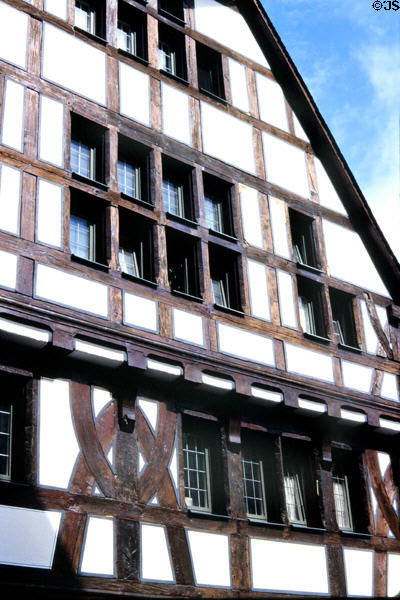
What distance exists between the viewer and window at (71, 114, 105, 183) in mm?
13773

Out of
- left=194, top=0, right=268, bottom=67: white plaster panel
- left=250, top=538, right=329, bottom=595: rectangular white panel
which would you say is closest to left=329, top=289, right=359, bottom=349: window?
left=250, top=538, right=329, bottom=595: rectangular white panel

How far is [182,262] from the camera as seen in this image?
14.3 metres

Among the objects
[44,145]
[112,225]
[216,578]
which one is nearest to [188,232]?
[112,225]

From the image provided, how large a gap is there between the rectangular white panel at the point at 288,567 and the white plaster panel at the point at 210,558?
48 centimetres

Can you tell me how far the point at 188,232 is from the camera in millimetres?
14141

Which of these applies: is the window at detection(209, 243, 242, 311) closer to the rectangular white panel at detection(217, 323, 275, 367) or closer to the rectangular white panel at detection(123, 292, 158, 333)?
the rectangular white panel at detection(217, 323, 275, 367)

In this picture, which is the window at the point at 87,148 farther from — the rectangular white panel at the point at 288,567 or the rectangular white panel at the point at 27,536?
the rectangular white panel at the point at 288,567

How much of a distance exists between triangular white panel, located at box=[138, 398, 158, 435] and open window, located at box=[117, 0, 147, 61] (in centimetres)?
609

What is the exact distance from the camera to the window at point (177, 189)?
14.7m

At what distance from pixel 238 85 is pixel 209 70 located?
70 centimetres

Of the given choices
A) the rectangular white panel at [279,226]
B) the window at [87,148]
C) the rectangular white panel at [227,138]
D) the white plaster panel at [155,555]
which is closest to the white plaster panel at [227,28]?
the rectangular white panel at [227,138]

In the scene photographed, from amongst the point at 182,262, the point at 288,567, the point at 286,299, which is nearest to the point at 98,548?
the point at 288,567

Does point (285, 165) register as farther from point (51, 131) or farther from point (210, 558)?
point (210, 558)

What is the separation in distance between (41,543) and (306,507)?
4.93 m
